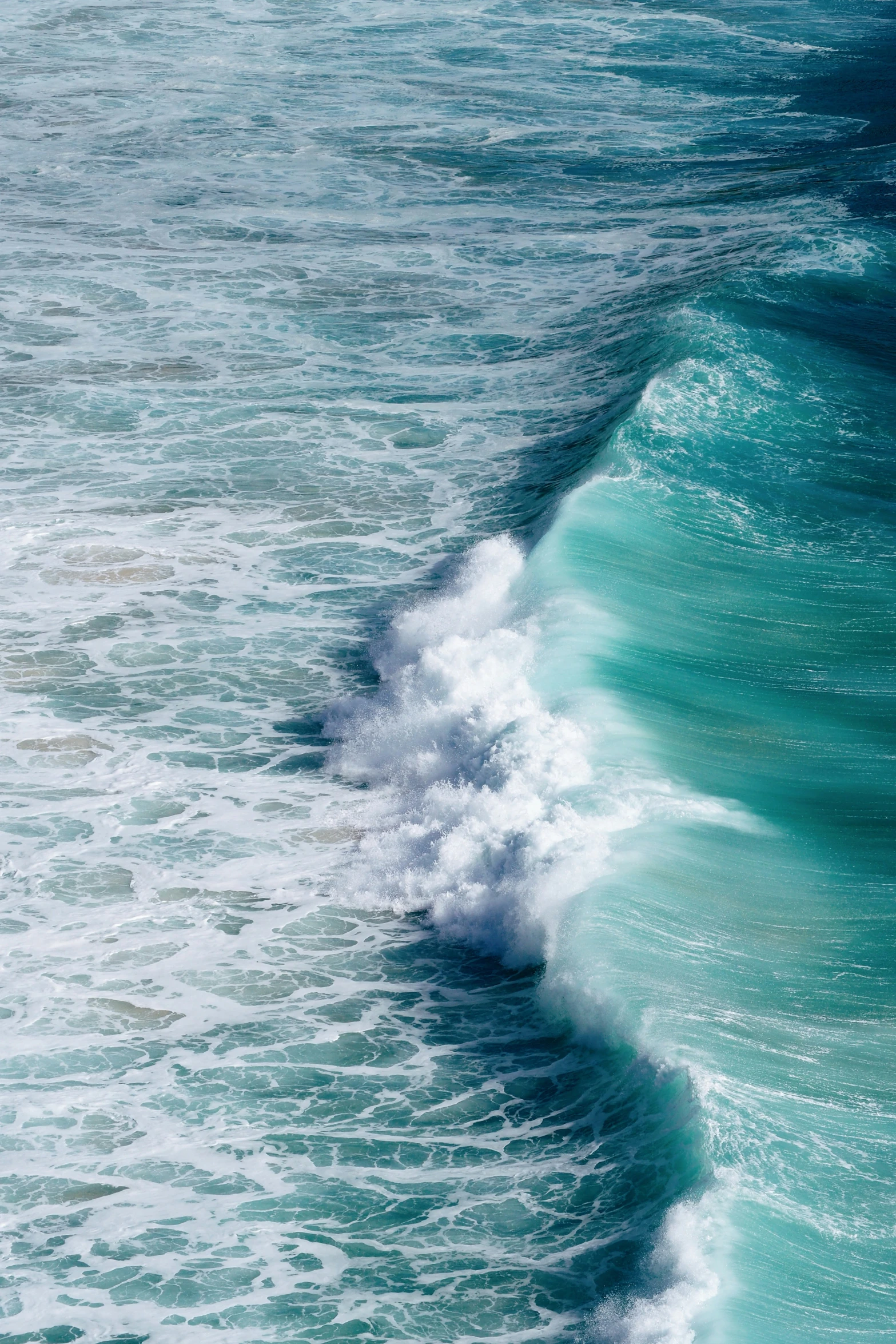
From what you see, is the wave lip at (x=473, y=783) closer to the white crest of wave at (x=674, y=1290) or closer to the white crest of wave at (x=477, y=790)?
the white crest of wave at (x=477, y=790)

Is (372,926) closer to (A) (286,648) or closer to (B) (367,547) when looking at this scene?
(A) (286,648)

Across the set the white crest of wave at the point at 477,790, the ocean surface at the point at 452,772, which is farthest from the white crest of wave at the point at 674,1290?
the white crest of wave at the point at 477,790

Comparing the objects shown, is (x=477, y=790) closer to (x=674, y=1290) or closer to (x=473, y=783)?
(x=473, y=783)

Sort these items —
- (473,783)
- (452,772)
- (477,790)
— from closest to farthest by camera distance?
(477,790)
(473,783)
(452,772)

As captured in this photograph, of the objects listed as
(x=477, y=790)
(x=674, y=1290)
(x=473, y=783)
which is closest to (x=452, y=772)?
(x=473, y=783)

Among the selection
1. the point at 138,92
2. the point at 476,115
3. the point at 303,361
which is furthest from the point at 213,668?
the point at 138,92

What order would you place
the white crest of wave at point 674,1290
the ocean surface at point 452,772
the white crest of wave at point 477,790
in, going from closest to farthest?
the white crest of wave at point 674,1290
the ocean surface at point 452,772
the white crest of wave at point 477,790

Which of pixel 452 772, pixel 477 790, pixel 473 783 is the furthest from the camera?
pixel 452 772
